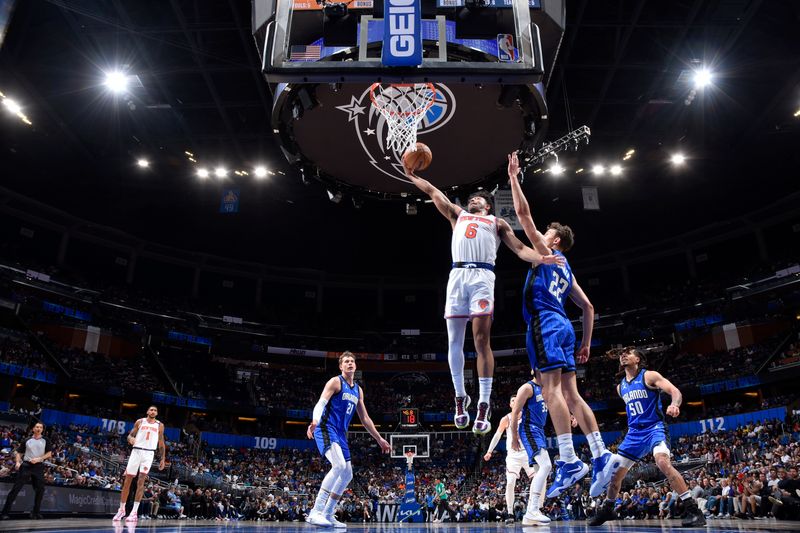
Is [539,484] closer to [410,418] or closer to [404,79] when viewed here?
[404,79]

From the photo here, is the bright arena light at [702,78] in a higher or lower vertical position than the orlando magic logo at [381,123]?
higher

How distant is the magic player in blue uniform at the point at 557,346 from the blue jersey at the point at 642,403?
5.46ft

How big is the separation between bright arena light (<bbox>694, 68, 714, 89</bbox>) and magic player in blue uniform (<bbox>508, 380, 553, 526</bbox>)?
17739 mm

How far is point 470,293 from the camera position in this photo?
20.2 ft

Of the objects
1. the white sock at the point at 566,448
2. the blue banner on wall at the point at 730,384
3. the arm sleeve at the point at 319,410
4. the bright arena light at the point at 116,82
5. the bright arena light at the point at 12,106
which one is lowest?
the white sock at the point at 566,448

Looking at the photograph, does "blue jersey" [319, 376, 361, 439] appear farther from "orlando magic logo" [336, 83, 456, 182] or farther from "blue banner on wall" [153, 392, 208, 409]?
"blue banner on wall" [153, 392, 208, 409]

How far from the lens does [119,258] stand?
1539 inches

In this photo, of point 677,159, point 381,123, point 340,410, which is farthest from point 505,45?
point 677,159

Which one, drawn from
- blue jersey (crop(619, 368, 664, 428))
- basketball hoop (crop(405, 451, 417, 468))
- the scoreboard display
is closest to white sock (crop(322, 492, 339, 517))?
blue jersey (crop(619, 368, 664, 428))

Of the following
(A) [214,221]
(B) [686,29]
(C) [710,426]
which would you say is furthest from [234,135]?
(C) [710,426]

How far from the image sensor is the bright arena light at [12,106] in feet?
76.7

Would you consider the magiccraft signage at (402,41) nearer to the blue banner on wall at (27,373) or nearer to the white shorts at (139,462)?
the white shorts at (139,462)

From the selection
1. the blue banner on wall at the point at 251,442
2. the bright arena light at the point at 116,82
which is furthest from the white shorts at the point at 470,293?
the blue banner on wall at the point at 251,442

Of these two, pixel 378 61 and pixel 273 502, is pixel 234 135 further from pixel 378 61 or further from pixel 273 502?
pixel 378 61
